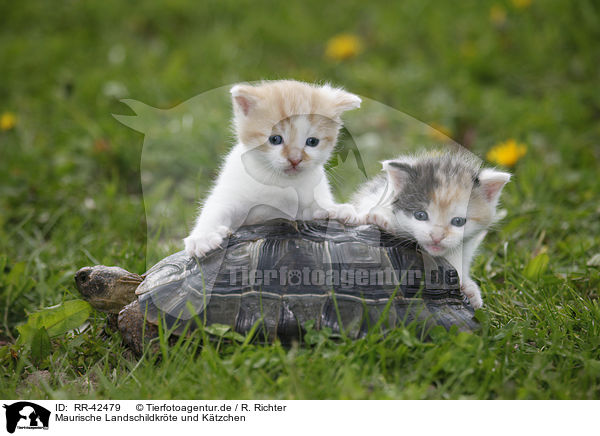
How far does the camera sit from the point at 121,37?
748 centimetres

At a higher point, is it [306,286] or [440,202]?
[440,202]

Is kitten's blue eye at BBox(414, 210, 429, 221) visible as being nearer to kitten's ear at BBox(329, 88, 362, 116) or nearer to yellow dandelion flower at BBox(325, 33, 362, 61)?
kitten's ear at BBox(329, 88, 362, 116)

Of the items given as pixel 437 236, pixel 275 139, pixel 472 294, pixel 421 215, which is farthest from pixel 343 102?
pixel 472 294

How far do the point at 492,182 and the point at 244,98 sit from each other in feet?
4.37

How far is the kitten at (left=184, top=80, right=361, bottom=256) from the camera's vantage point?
2.76 metres

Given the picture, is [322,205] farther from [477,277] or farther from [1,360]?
[1,360]

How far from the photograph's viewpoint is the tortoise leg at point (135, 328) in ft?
9.12

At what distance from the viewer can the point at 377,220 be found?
2998mm

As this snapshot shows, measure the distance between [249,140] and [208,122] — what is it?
2.48m

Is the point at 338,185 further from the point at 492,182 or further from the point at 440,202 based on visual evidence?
the point at 492,182

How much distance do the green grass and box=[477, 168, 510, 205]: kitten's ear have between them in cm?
61
